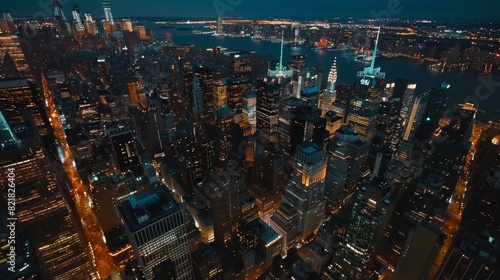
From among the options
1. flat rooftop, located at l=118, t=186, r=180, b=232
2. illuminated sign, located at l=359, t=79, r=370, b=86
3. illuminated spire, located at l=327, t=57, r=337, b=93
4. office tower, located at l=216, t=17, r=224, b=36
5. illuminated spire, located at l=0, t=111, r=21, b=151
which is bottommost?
illuminated spire, located at l=327, t=57, r=337, b=93

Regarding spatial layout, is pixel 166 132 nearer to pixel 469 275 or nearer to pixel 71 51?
pixel 469 275

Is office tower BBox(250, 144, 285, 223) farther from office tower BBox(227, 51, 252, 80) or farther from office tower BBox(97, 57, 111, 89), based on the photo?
office tower BBox(97, 57, 111, 89)

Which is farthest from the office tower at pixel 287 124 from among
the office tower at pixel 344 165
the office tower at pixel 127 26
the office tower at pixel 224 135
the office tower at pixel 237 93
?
the office tower at pixel 127 26

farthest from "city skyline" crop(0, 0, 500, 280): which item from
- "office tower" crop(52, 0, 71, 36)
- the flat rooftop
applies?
"office tower" crop(52, 0, 71, 36)

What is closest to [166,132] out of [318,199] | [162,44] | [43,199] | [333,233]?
[43,199]

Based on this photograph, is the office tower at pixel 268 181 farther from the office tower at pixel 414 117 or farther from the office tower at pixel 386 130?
the office tower at pixel 414 117

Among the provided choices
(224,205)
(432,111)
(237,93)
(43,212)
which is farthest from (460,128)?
(43,212)
